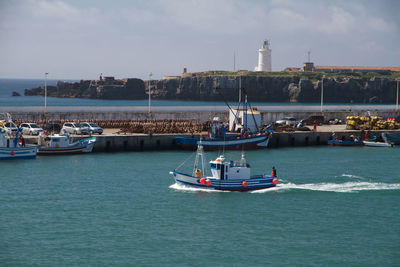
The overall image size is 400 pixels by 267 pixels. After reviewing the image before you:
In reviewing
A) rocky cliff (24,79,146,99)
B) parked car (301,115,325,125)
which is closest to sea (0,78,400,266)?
parked car (301,115,325,125)

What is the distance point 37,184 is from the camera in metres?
43.4

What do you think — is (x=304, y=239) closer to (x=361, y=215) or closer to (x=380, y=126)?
(x=361, y=215)

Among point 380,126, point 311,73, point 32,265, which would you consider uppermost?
point 311,73

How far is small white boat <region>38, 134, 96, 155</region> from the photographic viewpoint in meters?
56.7

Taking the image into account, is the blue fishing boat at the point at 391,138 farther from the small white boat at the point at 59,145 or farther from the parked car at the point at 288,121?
the small white boat at the point at 59,145

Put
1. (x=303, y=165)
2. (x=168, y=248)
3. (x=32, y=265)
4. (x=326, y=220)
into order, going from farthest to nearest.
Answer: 1. (x=303, y=165)
2. (x=326, y=220)
3. (x=168, y=248)
4. (x=32, y=265)

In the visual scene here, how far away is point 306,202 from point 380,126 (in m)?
37.4

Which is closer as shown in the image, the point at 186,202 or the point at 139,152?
the point at 186,202

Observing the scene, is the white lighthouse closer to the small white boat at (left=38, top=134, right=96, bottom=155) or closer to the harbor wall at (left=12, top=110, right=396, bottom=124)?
the harbor wall at (left=12, top=110, right=396, bottom=124)

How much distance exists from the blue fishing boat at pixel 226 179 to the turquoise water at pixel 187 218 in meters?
0.70

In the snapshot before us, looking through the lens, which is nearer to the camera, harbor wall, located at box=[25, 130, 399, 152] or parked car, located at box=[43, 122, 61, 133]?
harbor wall, located at box=[25, 130, 399, 152]

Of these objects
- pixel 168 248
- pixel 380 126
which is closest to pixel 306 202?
pixel 168 248

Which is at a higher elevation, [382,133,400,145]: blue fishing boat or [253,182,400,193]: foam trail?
[382,133,400,145]: blue fishing boat

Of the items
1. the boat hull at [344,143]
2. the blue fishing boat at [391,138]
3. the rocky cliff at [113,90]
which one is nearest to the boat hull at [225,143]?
the boat hull at [344,143]
